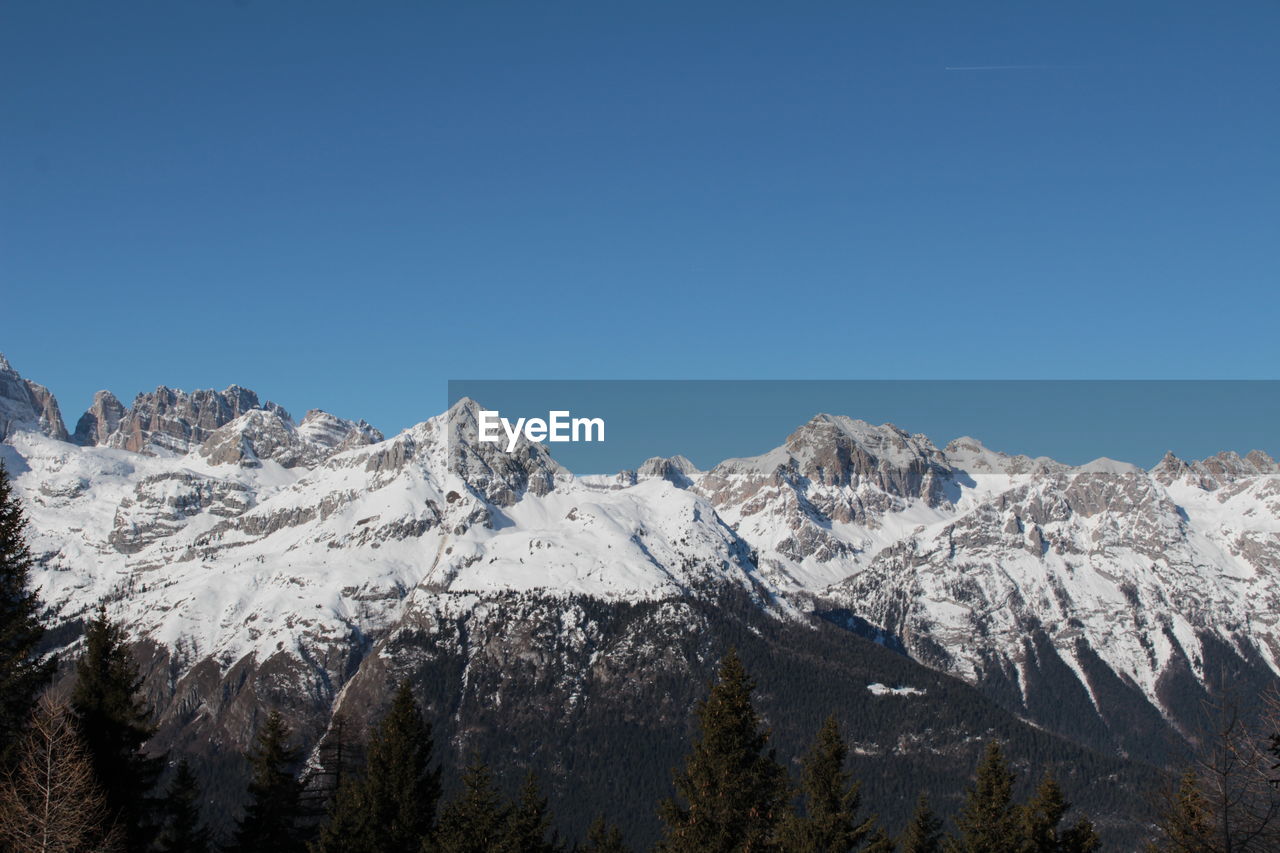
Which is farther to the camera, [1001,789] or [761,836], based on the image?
[1001,789]

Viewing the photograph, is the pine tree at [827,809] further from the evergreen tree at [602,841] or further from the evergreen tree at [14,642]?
the evergreen tree at [14,642]

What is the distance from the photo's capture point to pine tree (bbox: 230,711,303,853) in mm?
58750

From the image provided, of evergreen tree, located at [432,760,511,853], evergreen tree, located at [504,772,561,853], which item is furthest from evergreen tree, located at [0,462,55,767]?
evergreen tree, located at [504,772,561,853]

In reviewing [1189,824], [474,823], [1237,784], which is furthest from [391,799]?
[1237,784]

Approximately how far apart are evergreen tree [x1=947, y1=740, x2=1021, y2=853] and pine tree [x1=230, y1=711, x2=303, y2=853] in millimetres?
33150

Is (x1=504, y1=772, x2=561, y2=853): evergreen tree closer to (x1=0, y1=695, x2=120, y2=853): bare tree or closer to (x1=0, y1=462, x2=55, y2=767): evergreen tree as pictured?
(x1=0, y1=695, x2=120, y2=853): bare tree

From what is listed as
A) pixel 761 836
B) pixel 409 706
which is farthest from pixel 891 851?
pixel 409 706

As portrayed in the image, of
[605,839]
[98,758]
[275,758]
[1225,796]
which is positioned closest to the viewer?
[1225,796]

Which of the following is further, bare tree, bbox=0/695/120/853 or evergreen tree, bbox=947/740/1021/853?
evergreen tree, bbox=947/740/1021/853

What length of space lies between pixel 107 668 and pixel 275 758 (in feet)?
42.9

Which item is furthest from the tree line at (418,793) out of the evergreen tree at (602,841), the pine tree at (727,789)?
the evergreen tree at (602,841)

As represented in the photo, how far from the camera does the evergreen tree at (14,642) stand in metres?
38.8

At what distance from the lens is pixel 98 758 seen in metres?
46.5

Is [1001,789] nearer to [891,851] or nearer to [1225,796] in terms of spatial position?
[891,851]
